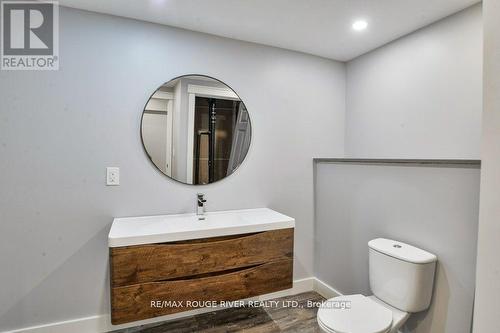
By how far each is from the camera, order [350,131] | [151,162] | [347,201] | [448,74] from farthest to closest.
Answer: [350,131], [347,201], [151,162], [448,74]

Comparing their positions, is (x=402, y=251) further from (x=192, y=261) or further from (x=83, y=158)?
(x=83, y=158)

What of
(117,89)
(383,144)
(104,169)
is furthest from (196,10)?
(383,144)

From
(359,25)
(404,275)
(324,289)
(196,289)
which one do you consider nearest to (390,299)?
(404,275)

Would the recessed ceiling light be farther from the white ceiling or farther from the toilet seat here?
the toilet seat

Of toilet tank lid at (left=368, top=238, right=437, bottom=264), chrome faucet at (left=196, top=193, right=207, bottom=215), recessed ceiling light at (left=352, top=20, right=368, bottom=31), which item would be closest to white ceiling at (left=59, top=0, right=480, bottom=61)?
recessed ceiling light at (left=352, top=20, right=368, bottom=31)

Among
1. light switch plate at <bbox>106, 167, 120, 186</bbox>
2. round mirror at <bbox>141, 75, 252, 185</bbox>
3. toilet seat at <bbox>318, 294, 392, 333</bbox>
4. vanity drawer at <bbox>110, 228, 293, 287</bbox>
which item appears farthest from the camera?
round mirror at <bbox>141, 75, 252, 185</bbox>

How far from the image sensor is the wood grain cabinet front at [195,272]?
1.56 metres

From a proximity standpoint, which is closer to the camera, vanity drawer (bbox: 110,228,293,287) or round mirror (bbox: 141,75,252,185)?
vanity drawer (bbox: 110,228,293,287)

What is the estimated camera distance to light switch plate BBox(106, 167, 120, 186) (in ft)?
6.42

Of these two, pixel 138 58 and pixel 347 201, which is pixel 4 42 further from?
pixel 347 201

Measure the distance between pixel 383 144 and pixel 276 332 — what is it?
1779mm

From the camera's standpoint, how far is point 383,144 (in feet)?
7.86

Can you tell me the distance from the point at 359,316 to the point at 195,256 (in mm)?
1027

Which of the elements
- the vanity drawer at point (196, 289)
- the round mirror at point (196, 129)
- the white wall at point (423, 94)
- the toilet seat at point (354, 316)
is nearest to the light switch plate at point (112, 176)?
the round mirror at point (196, 129)
